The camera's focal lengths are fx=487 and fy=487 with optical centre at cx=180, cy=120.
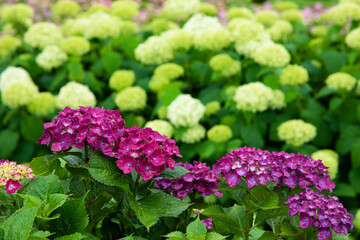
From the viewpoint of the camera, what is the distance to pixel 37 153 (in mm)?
4051

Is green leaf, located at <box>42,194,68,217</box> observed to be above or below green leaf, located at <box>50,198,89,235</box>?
above

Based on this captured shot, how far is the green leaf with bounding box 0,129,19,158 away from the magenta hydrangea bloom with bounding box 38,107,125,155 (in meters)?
2.49

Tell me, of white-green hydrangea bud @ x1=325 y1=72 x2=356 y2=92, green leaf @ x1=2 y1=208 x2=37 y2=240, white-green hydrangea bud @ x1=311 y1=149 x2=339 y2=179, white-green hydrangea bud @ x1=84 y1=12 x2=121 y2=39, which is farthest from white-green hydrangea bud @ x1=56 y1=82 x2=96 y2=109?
green leaf @ x1=2 y1=208 x2=37 y2=240

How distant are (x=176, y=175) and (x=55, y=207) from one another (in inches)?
15.4

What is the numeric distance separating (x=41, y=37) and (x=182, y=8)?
1362 mm

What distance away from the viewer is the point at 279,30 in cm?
445

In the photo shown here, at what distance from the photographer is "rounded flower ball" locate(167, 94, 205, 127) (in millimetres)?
3400

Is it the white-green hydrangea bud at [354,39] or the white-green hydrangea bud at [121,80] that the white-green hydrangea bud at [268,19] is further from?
the white-green hydrangea bud at [121,80]

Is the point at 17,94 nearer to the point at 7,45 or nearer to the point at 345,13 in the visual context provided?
the point at 7,45

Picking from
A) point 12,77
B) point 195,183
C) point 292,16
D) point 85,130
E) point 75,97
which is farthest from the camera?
point 292,16

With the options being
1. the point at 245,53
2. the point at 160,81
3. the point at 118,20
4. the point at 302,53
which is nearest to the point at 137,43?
the point at 118,20

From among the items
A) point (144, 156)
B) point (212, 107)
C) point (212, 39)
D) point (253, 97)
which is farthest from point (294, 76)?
point (144, 156)

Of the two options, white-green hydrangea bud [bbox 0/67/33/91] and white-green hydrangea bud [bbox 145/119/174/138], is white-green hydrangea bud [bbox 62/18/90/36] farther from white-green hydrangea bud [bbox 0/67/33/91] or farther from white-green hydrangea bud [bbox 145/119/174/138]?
white-green hydrangea bud [bbox 145/119/174/138]

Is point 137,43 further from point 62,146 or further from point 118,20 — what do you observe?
point 62,146
